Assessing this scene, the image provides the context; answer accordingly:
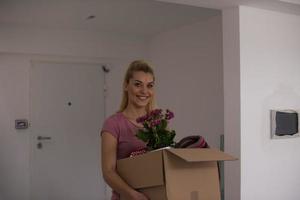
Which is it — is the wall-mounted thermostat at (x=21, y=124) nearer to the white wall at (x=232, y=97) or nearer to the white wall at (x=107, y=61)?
the white wall at (x=107, y=61)

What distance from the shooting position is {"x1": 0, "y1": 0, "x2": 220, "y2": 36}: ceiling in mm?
3539

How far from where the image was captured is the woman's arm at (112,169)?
1.47 metres

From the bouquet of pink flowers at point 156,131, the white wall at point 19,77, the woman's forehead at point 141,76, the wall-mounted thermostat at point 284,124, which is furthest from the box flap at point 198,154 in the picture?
the white wall at point 19,77

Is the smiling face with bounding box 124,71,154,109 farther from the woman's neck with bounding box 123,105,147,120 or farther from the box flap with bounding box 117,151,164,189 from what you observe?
the box flap with bounding box 117,151,164,189

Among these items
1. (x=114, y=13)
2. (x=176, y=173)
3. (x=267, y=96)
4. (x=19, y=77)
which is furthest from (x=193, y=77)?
(x=176, y=173)

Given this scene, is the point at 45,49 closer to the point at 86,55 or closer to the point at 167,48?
the point at 86,55

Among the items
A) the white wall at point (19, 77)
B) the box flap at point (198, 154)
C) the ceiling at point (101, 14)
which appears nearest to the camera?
the box flap at point (198, 154)

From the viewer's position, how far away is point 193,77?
442cm

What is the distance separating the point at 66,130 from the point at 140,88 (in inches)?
138

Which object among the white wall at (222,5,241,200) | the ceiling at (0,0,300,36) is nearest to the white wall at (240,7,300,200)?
the white wall at (222,5,241,200)

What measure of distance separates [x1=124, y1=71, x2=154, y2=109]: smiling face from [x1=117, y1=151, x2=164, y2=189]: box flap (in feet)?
0.86

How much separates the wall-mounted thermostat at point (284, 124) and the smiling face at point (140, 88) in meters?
1.66

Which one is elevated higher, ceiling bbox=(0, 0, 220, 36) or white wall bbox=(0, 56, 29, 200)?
ceiling bbox=(0, 0, 220, 36)

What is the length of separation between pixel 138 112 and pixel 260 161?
5.34 feet
